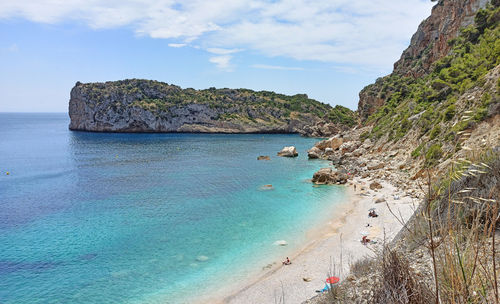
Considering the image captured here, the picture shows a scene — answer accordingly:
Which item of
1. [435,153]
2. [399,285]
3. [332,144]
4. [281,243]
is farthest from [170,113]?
[399,285]

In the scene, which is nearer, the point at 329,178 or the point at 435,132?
the point at 435,132

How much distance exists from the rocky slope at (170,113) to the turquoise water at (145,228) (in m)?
69.6

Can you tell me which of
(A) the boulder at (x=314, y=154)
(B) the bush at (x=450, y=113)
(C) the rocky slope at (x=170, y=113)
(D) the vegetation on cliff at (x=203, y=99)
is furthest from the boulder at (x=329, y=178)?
(D) the vegetation on cliff at (x=203, y=99)

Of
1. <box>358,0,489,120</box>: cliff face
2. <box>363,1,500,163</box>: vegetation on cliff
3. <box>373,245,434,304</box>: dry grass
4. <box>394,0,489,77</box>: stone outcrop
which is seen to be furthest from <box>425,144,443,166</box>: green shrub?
<box>394,0,489,77</box>: stone outcrop

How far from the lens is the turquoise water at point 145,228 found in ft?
51.2

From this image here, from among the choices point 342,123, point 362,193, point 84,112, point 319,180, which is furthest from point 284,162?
point 84,112

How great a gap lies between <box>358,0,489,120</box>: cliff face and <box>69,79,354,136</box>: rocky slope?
31053 millimetres

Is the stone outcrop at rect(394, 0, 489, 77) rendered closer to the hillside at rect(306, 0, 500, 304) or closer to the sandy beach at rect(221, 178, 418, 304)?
the hillside at rect(306, 0, 500, 304)

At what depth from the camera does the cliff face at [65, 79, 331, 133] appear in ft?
378

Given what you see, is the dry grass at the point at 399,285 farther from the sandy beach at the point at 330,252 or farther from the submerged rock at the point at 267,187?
the submerged rock at the point at 267,187

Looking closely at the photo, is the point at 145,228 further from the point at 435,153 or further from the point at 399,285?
the point at 435,153

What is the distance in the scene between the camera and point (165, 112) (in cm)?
A: 11762

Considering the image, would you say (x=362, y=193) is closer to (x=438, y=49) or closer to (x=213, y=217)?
(x=213, y=217)

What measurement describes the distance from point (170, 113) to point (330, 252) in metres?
109
